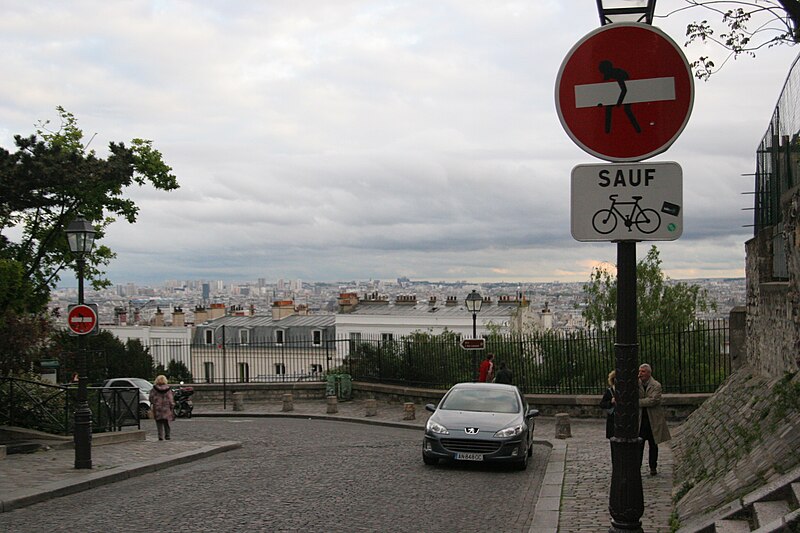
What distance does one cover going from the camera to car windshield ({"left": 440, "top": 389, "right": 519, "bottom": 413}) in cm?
1652

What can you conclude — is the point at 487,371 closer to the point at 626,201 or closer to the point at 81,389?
the point at 81,389

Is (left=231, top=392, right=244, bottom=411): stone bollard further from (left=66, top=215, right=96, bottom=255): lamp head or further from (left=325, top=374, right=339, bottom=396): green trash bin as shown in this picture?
(left=66, top=215, right=96, bottom=255): lamp head

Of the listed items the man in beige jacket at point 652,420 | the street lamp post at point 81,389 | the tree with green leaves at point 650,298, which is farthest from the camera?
the tree with green leaves at point 650,298

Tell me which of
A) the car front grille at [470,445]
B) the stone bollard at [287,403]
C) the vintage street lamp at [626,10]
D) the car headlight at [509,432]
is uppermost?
the vintage street lamp at [626,10]

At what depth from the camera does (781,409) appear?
10.3m

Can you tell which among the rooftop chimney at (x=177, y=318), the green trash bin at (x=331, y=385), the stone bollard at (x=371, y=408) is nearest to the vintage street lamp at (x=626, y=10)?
the stone bollard at (x=371, y=408)

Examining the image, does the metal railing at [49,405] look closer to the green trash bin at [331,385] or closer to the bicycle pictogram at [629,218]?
the green trash bin at [331,385]

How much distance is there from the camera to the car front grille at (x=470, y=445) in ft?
49.7

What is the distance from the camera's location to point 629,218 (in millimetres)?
4914

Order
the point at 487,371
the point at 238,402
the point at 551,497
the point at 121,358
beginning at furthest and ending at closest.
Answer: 1. the point at 121,358
2. the point at 238,402
3. the point at 487,371
4. the point at 551,497

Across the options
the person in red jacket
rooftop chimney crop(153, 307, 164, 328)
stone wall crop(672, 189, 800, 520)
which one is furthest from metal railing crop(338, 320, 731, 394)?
rooftop chimney crop(153, 307, 164, 328)

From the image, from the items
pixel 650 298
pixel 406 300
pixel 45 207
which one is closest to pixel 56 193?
pixel 45 207

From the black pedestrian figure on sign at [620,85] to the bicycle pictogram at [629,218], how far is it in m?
0.43

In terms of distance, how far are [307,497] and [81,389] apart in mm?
5160
